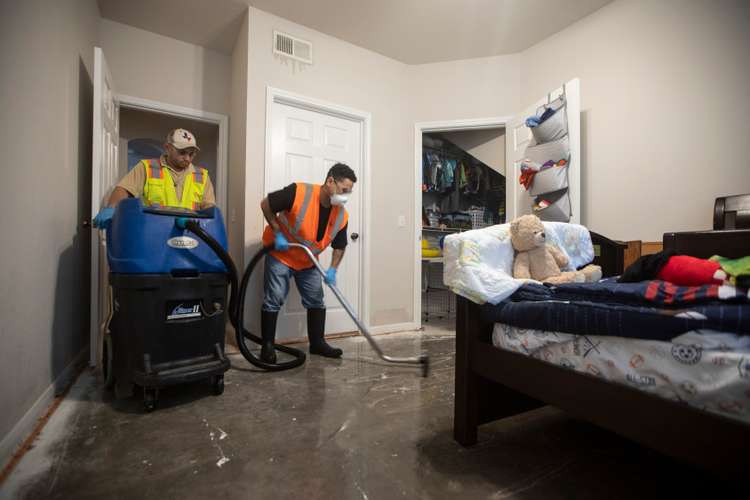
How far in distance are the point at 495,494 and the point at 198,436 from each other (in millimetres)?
991

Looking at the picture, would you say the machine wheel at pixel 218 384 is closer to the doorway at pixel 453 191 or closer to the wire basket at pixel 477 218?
the doorway at pixel 453 191

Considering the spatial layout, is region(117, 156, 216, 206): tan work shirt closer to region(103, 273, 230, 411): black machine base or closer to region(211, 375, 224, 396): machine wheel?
region(103, 273, 230, 411): black machine base

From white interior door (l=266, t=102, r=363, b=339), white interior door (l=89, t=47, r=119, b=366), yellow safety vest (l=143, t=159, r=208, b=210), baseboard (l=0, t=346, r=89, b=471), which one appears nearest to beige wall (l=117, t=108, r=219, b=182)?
white interior door (l=266, t=102, r=363, b=339)

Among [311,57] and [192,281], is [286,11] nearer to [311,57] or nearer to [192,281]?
[311,57]

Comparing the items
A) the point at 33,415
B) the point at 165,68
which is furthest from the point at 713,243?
the point at 165,68

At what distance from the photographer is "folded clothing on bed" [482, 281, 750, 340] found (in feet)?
2.18

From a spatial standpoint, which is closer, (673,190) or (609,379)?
(609,379)

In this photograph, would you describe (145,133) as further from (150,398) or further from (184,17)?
(150,398)

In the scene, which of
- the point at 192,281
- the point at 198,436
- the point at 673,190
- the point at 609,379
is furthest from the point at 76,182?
the point at 673,190

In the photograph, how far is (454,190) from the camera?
14.0ft

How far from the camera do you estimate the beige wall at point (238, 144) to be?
2.55 meters

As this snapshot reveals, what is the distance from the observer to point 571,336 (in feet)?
2.93

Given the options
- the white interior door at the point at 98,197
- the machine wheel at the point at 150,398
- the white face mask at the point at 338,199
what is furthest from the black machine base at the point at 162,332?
the white face mask at the point at 338,199

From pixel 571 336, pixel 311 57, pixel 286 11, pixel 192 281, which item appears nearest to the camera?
pixel 571 336
